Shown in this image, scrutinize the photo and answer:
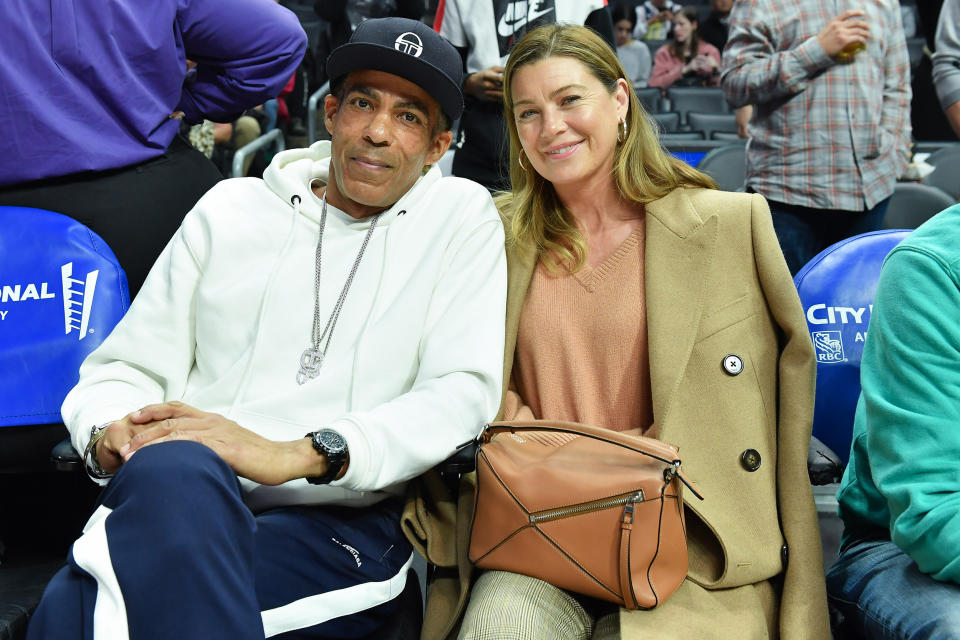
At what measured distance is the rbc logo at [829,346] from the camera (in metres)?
2.54

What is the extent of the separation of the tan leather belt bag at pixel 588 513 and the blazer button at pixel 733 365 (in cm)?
32

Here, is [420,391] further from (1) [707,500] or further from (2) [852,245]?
(2) [852,245]

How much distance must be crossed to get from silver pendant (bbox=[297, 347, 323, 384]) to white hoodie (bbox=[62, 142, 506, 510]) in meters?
0.02

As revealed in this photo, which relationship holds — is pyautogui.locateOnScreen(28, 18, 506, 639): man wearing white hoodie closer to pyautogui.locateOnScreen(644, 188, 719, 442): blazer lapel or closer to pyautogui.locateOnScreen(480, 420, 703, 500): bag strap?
pyautogui.locateOnScreen(480, 420, 703, 500): bag strap

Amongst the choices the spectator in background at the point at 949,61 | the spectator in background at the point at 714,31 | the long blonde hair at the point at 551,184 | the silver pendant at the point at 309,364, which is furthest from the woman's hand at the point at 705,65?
the silver pendant at the point at 309,364

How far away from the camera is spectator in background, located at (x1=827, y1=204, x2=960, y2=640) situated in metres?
1.68

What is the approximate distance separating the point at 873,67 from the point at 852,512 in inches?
72.8

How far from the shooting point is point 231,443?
5.89ft

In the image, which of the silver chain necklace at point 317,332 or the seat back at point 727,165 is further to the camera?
the seat back at point 727,165

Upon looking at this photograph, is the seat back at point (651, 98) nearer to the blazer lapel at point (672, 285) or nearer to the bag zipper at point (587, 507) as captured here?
the blazer lapel at point (672, 285)

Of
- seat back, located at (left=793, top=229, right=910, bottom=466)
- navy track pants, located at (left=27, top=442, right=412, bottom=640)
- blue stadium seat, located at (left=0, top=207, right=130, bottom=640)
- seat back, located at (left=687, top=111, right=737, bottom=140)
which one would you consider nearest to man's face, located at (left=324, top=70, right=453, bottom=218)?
blue stadium seat, located at (left=0, top=207, right=130, bottom=640)

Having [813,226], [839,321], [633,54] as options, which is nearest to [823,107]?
[813,226]

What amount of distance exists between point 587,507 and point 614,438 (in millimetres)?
134

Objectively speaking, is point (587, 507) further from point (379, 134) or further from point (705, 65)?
point (705, 65)
